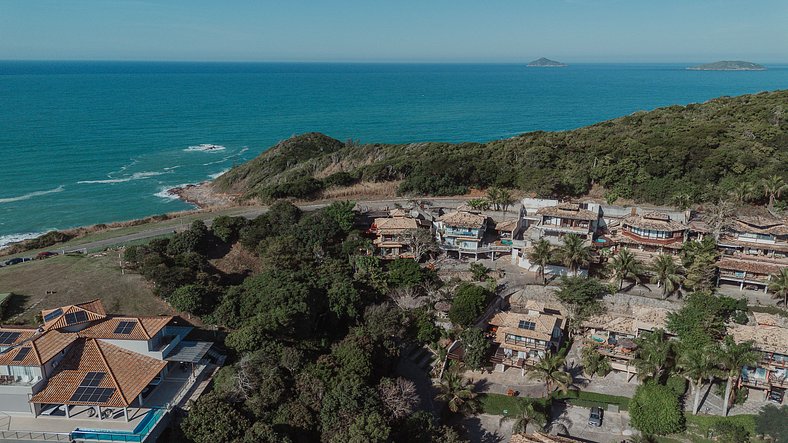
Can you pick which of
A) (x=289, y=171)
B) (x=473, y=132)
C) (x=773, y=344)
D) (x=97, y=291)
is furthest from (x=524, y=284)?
(x=473, y=132)

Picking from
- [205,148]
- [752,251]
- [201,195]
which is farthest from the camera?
[205,148]

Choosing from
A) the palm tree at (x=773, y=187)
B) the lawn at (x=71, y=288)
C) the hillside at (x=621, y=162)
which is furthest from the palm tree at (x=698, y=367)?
the lawn at (x=71, y=288)

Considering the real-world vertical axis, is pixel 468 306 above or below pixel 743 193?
below

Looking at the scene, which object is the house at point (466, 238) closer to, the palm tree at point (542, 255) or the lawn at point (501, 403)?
the palm tree at point (542, 255)

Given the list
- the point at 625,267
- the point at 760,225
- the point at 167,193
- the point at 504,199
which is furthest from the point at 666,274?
the point at 167,193

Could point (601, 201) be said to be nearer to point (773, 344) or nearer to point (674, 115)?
point (773, 344)

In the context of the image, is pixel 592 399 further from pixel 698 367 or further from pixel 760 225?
pixel 760 225

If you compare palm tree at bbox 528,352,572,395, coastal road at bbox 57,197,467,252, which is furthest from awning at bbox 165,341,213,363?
coastal road at bbox 57,197,467,252
